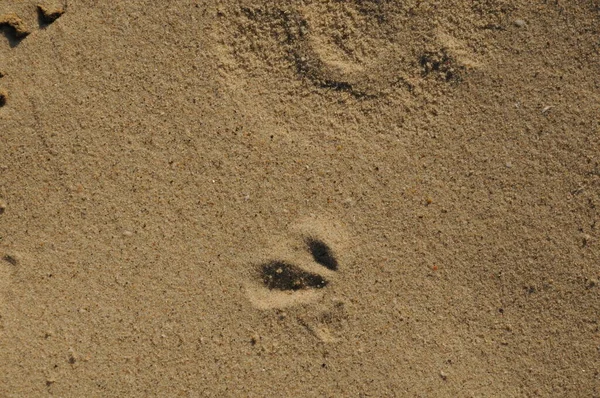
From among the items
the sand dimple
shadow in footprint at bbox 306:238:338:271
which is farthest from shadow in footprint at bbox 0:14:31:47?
shadow in footprint at bbox 306:238:338:271

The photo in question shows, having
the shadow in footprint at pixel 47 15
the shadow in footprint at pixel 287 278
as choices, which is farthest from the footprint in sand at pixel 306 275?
the shadow in footprint at pixel 47 15

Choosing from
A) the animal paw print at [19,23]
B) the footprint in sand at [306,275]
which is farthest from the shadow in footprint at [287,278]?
the animal paw print at [19,23]

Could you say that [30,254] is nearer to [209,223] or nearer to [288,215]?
[209,223]

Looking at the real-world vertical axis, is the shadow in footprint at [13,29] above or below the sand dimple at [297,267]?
above

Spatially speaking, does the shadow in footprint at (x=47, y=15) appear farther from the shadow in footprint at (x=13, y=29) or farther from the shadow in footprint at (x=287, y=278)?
the shadow in footprint at (x=287, y=278)

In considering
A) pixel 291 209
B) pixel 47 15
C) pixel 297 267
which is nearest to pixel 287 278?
pixel 297 267

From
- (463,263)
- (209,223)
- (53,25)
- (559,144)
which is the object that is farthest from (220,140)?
(559,144)

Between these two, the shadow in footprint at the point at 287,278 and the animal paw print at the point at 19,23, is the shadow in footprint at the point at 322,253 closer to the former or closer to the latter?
the shadow in footprint at the point at 287,278

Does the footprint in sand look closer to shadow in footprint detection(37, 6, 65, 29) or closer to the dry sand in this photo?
the dry sand
